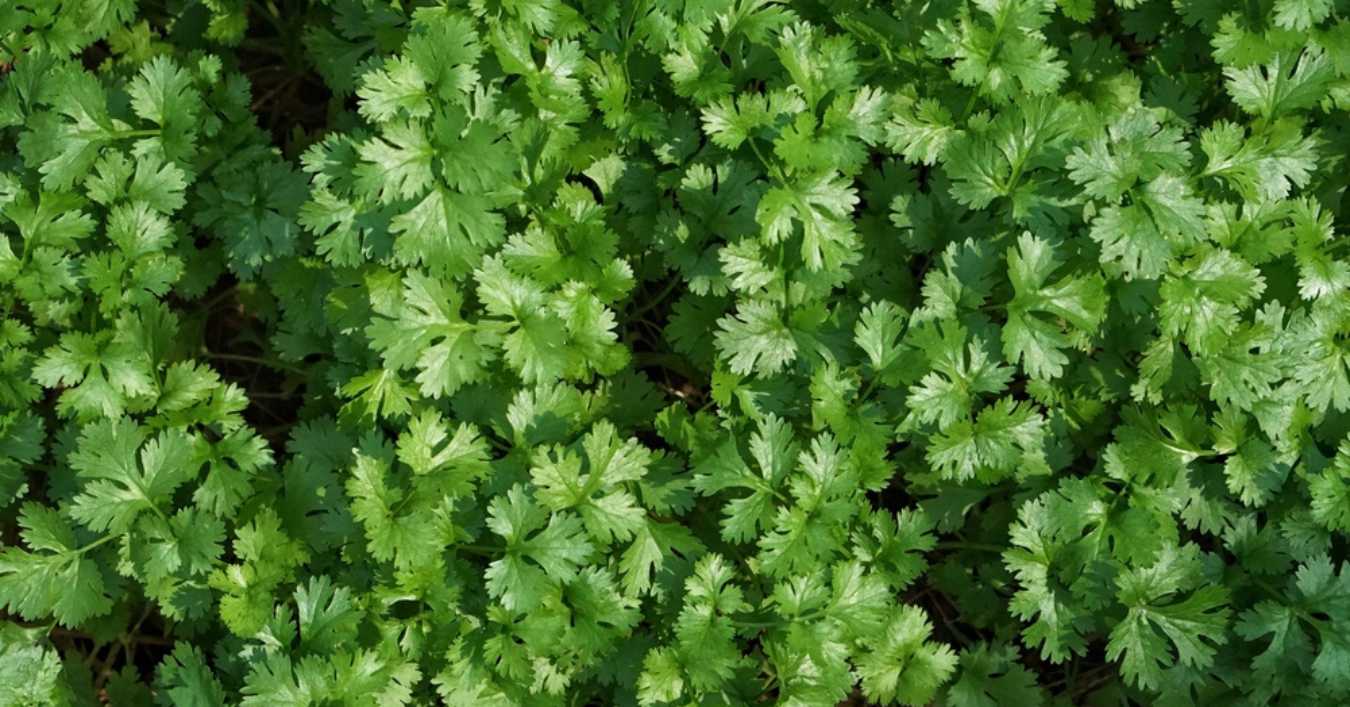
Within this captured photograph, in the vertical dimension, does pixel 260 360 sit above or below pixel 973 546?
above

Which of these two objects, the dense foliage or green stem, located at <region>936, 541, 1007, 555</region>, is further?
green stem, located at <region>936, 541, 1007, 555</region>

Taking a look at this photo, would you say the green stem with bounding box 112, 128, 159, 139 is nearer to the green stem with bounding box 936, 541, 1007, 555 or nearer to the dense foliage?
the dense foliage

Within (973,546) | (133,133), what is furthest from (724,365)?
(133,133)

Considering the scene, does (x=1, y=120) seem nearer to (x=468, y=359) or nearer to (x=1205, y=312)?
(x=468, y=359)

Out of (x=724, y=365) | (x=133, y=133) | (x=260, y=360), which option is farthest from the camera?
(x=260, y=360)

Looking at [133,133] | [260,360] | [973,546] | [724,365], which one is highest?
[133,133]

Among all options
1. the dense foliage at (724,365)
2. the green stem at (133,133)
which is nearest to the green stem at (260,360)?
the dense foliage at (724,365)

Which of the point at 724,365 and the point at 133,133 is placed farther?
the point at 133,133

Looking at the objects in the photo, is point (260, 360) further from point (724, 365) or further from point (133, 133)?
point (724, 365)

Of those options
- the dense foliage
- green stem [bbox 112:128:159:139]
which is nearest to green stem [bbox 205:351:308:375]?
the dense foliage

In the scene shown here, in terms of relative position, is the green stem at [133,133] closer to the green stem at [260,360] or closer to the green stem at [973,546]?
the green stem at [260,360]
